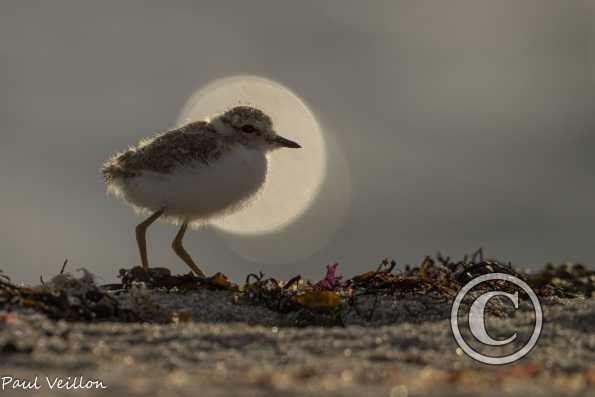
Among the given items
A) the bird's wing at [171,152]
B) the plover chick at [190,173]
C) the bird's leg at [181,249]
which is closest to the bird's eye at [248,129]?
the plover chick at [190,173]

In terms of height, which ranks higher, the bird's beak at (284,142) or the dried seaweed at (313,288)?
the bird's beak at (284,142)

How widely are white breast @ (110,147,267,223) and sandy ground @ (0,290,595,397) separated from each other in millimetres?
1911

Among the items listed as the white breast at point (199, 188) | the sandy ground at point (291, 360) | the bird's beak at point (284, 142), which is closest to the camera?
the sandy ground at point (291, 360)

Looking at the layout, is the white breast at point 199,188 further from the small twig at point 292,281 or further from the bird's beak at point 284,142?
the small twig at point 292,281

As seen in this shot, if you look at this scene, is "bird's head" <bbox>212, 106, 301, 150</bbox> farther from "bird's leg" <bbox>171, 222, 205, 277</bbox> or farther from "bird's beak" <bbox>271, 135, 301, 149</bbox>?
"bird's leg" <bbox>171, 222, 205, 277</bbox>

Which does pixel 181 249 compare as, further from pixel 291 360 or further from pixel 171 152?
pixel 291 360

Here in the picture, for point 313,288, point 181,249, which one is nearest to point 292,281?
point 313,288

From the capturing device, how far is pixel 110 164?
17.8 ft

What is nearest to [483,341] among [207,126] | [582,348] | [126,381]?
[582,348]

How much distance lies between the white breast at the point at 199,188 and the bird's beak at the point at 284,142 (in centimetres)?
49

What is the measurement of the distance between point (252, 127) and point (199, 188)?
0.93 metres

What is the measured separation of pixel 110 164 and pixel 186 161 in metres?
0.84

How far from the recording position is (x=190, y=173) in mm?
4883

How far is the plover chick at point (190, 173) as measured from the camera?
4.91 metres
